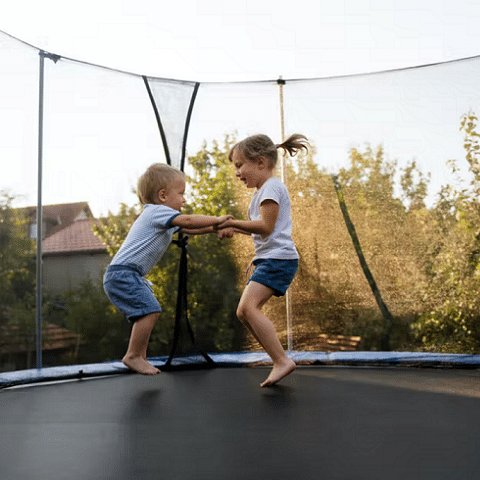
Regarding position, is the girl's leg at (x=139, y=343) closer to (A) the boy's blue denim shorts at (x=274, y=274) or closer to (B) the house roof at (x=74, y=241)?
(A) the boy's blue denim shorts at (x=274, y=274)

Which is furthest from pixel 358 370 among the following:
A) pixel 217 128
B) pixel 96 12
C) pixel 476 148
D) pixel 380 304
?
pixel 96 12

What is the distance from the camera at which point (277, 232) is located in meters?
1.95

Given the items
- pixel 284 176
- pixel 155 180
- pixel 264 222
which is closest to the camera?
pixel 264 222

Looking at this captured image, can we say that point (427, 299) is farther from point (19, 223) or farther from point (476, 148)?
point (19, 223)

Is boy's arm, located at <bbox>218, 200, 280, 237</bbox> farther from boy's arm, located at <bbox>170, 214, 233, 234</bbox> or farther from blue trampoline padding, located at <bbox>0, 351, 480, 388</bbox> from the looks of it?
blue trampoline padding, located at <bbox>0, 351, 480, 388</bbox>

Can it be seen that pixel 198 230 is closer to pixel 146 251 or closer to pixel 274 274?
pixel 146 251

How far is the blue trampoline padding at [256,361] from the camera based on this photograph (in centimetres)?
208

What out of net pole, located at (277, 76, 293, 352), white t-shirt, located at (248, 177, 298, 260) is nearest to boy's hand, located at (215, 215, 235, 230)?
white t-shirt, located at (248, 177, 298, 260)

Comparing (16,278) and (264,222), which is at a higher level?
(264,222)

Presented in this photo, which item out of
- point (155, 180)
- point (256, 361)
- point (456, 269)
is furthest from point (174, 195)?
point (456, 269)

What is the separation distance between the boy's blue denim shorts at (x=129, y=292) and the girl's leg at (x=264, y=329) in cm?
38

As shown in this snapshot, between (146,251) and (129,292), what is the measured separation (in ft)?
0.56

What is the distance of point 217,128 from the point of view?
2680mm

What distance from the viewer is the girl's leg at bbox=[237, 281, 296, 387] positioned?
1792mm
